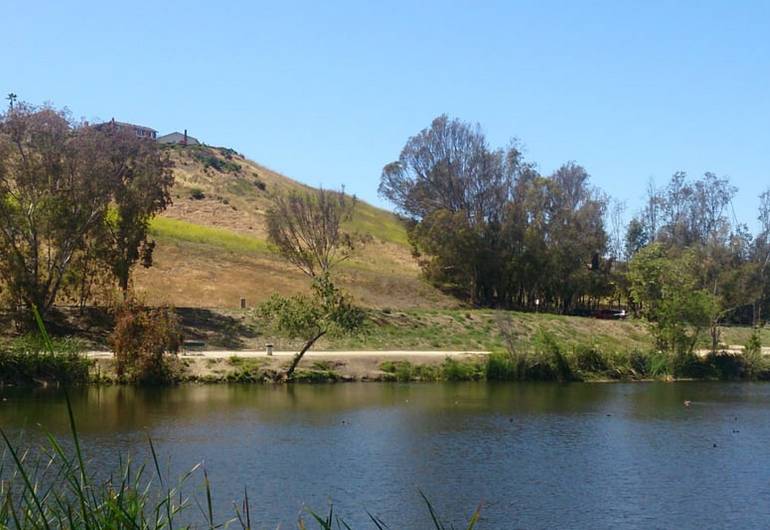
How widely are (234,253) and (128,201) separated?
35.6 metres

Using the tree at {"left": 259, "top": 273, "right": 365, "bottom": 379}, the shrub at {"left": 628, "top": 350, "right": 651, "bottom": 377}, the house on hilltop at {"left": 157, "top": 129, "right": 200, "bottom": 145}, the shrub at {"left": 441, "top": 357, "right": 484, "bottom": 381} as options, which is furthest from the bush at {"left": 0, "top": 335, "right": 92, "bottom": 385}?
the house on hilltop at {"left": 157, "top": 129, "right": 200, "bottom": 145}

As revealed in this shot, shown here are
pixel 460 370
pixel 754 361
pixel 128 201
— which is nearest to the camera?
pixel 460 370

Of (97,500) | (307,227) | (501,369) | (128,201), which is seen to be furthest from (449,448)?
(307,227)

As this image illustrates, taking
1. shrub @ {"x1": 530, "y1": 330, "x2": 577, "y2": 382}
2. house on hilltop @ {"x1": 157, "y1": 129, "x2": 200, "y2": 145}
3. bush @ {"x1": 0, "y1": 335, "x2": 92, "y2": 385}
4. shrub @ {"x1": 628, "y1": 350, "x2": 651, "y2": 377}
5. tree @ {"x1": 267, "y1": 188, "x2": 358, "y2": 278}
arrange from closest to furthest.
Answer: bush @ {"x1": 0, "y1": 335, "x2": 92, "y2": 385}, shrub @ {"x1": 530, "y1": 330, "x2": 577, "y2": 382}, shrub @ {"x1": 628, "y1": 350, "x2": 651, "y2": 377}, tree @ {"x1": 267, "y1": 188, "x2": 358, "y2": 278}, house on hilltop @ {"x1": 157, "y1": 129, "x2": 200, "y2": 145}

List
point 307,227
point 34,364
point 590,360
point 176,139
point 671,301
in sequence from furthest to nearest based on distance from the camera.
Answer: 1. point 176,139
2. point 307,227
3. point 671,301
4. point 590,360
5. point 34,364

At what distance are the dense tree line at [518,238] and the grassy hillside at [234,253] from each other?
593 cm

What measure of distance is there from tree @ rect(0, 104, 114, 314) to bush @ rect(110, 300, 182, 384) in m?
7.96

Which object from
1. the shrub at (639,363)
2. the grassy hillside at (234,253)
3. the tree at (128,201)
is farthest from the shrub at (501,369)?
the tree at (128,201)

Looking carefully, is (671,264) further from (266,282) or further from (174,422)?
(174,422)

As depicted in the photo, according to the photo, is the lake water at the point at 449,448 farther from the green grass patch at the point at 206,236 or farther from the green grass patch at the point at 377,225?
the green grass patch at the point at 377,225

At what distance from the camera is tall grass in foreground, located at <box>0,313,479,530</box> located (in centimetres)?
952

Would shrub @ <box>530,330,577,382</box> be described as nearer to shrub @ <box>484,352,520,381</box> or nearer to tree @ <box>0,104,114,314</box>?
shrub @ <box>484,352,520,381</box>

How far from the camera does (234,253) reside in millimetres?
98125

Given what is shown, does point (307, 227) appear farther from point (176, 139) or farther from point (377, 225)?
point (176, 139)
